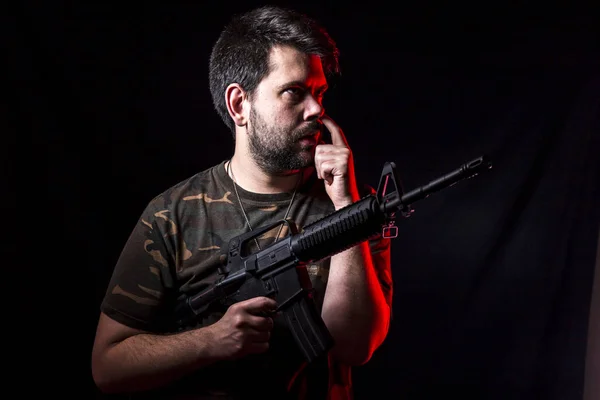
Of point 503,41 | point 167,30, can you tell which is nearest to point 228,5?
point 167,30

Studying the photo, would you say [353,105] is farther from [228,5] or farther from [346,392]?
[346,392]

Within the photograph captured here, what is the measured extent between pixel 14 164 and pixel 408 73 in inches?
60.9

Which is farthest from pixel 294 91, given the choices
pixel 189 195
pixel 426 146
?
pixel 426 146

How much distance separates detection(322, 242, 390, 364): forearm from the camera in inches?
63.5

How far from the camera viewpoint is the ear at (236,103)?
1.84 metres

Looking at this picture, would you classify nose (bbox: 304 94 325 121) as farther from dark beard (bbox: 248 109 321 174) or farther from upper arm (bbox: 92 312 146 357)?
upper arm (bbox: 92 312 146 357)

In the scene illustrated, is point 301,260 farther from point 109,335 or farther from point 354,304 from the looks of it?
point 109,335

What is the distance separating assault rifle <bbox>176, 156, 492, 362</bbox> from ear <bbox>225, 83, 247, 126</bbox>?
1.13ft

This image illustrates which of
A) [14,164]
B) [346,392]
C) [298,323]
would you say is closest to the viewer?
[298,323]

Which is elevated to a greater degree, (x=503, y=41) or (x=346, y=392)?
(x=503, y=41)

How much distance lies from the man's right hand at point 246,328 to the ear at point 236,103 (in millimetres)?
570

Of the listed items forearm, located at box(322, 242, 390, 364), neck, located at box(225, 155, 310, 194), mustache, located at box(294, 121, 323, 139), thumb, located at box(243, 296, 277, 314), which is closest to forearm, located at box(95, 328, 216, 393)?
thumb, located at box(243, 296, 277, 314)

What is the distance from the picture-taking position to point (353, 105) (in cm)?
262

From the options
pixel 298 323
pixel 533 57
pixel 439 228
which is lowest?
pixel 298 323
